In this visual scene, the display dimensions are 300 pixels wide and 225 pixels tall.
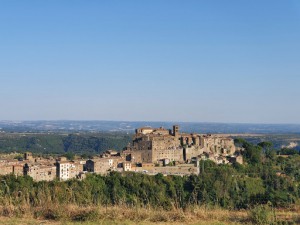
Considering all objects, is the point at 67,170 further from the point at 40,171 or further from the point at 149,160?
the point at 149,160

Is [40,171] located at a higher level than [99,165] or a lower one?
lower

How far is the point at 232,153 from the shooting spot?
42719mm

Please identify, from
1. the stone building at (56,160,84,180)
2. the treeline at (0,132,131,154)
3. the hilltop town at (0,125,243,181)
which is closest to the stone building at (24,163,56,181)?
the hilltop town at (0,125,243,181)

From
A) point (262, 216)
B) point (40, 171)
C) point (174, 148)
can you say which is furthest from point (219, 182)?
point (262, 216)

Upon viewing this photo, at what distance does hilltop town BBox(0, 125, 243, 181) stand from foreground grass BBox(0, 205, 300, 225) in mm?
26220

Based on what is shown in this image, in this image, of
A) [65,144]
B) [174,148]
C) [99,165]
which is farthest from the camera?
[65,144]

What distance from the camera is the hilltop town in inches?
1325

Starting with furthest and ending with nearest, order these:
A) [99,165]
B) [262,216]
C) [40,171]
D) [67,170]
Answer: [99,165], [67,170], [40,171], [262,216]

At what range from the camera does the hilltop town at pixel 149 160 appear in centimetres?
3366

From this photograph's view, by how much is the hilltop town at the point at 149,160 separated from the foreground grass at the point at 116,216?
26.2 m

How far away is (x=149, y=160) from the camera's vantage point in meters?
38.8

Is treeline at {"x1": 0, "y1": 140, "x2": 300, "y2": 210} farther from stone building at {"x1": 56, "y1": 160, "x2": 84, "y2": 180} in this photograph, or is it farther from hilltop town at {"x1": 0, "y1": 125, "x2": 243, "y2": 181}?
stone building at {"x1": 56, "y1": 160, "x2": 84, "y2": 180}

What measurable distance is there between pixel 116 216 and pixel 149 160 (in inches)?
1308

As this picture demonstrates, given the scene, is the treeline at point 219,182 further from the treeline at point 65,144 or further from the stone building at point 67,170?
the treeline at point 65,144
